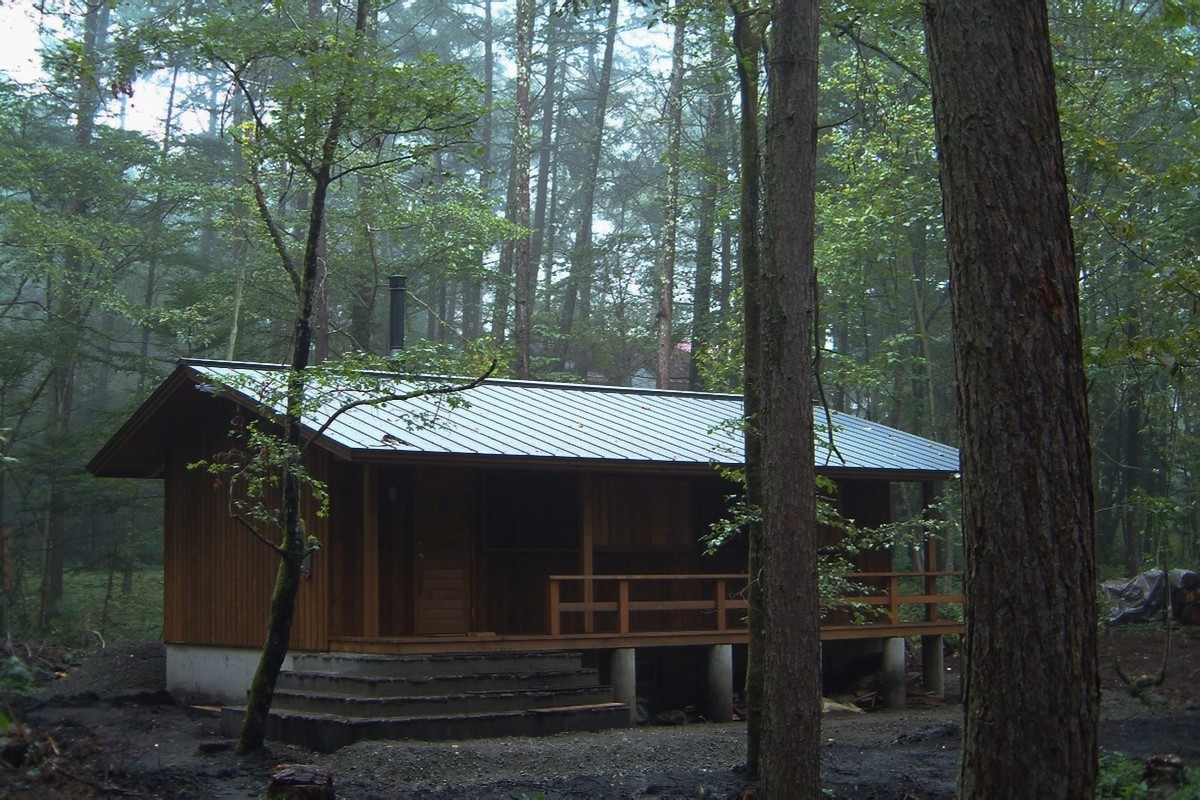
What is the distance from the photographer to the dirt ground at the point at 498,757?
9391 mm

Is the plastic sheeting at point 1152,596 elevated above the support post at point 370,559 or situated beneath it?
situated beneath

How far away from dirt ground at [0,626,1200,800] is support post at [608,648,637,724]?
872 mm

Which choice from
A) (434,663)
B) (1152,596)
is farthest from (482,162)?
(434,663)

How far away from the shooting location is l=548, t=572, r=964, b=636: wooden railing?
1513 cm

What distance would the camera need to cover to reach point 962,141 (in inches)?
199

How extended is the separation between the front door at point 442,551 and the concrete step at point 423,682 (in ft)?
4.72

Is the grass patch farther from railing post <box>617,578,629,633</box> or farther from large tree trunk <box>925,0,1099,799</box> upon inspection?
large tree trunk <box>925,0,1099,799</box>

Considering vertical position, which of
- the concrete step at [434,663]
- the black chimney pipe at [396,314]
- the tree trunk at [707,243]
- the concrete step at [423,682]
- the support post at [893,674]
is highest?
the tree trunk at [707,243]

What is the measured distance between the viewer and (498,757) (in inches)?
443

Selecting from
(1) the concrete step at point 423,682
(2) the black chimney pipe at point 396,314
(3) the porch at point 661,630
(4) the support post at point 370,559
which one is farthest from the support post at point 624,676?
(2) the black chimney pipe at point 396,314

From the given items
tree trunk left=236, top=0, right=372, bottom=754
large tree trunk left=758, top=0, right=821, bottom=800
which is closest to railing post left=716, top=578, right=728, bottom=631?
tree trunk left=236, top=0, right=372, bottom=754

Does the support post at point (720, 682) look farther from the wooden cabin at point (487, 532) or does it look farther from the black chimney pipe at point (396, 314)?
the black chimney pipe at point (396, 314)

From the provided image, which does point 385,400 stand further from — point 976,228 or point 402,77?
point 976,228

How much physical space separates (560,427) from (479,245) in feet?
36.1
